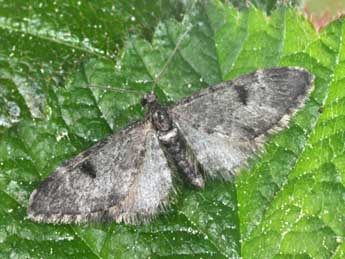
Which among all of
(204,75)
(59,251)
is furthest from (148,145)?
(59,251)

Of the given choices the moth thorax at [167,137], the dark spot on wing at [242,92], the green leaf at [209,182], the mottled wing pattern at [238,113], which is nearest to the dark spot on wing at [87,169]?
the green leaf at [209,182]

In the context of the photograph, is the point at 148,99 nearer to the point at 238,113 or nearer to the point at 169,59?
the point at 169,59

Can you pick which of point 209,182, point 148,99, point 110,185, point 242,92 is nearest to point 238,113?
point 242,92

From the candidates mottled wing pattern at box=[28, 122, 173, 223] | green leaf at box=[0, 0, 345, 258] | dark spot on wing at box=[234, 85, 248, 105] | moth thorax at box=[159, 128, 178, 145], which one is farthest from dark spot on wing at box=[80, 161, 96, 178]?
dark spot on wing at box=[234, 85, 248, 105]

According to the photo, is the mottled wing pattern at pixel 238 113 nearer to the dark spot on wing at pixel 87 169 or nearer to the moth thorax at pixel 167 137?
the moth thorax at pixel 167 137

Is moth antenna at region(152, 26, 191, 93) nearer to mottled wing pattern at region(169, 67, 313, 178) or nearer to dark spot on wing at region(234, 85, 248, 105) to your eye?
mottled wing pattern at region(169, 67, 313, 178)

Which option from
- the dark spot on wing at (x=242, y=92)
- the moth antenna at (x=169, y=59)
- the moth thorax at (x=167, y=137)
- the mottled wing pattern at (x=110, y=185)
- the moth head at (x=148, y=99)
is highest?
the moth antenna at (x=169, y=59)

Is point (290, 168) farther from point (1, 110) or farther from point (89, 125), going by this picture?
point (1, 110)
